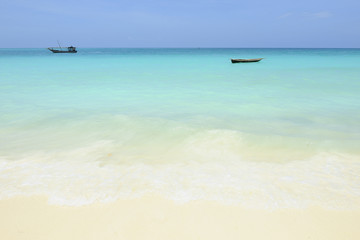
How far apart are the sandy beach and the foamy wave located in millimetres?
135

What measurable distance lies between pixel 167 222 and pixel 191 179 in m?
0.84

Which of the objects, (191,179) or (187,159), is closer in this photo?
(191,179)

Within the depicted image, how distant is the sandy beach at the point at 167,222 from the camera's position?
2.21 metres

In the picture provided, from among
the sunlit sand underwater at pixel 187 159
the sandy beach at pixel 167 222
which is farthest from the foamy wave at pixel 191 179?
the sandy beach at pixel 167 222

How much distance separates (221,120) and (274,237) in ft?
13.7

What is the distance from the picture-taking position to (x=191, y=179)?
3129 millimetres

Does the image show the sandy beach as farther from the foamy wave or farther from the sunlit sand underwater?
the foamy wave

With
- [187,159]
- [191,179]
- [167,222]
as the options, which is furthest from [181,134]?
[167,222]

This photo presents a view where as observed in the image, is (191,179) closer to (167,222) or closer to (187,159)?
(187,159)

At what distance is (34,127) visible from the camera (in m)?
5.64

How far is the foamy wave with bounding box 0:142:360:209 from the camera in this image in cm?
271

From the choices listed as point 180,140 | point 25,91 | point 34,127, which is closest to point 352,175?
point 180,140

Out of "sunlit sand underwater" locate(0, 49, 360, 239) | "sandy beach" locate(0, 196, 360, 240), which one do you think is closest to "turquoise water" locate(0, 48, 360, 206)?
"sunlit sand underwater" locate(0, 49, 360, 239)

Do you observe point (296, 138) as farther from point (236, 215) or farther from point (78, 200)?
point (78, 200)
